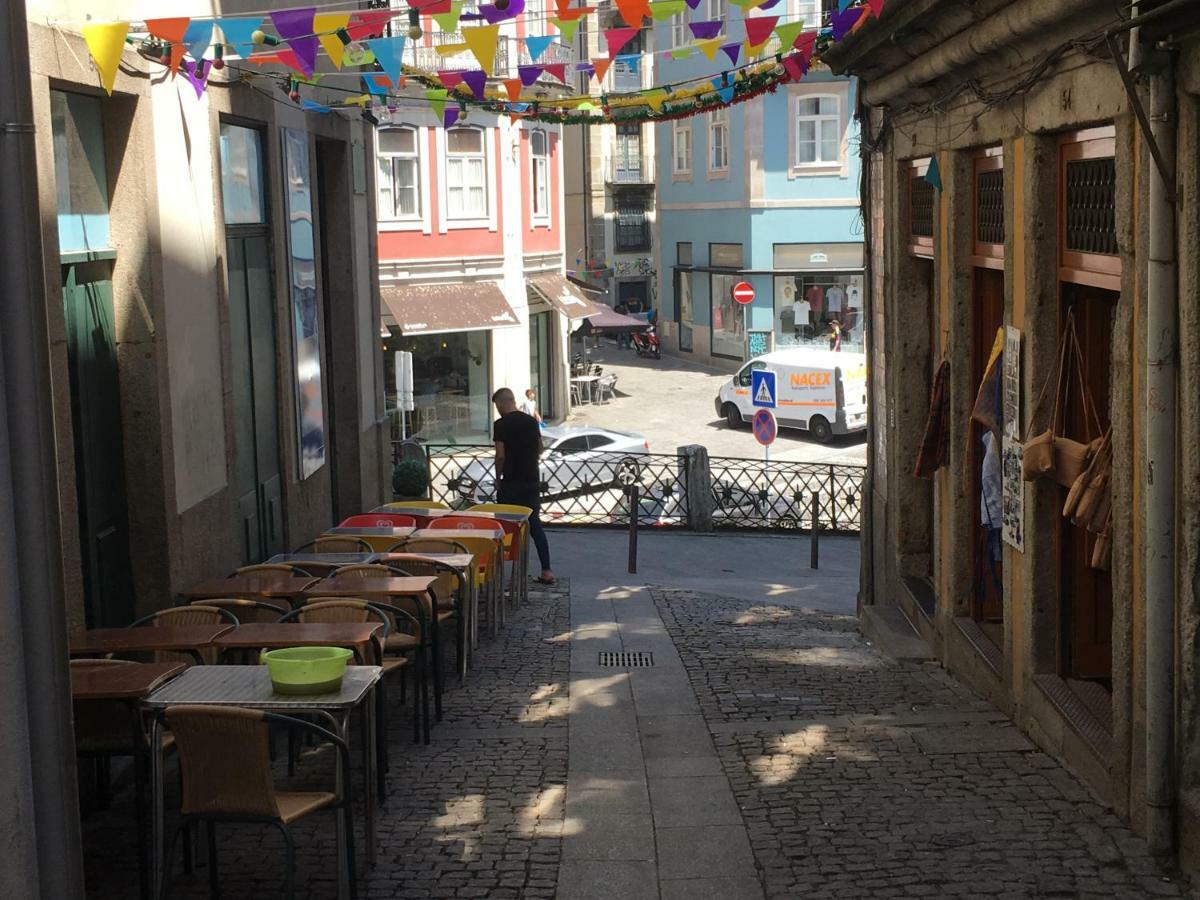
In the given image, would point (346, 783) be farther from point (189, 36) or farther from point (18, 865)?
point (189, 36)

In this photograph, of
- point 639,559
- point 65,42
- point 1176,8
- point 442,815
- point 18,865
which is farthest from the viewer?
point 639,559

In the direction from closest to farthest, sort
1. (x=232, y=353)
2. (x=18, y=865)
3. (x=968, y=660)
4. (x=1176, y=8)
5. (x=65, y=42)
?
(x=18, y=865), (x=1176, y=8), (x=65, y=42), (x=968, y=660), (x=232, y=353)

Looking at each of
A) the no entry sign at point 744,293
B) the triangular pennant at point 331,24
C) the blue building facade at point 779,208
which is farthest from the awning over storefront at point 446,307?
the triangular pennant at point 331,24

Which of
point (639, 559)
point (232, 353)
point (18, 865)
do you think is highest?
point (232, 353)

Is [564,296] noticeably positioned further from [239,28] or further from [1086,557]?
[1086,557]

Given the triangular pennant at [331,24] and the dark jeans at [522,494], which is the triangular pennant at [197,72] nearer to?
the triangular pennant at [331,24]

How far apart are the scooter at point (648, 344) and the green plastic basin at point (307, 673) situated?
44.0 meters

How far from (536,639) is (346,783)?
5.96m

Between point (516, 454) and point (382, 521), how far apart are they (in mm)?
→ 1909

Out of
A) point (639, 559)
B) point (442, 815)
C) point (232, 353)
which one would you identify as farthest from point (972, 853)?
point (639, 559)

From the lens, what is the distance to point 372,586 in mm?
8930

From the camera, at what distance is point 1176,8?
5.50 metres

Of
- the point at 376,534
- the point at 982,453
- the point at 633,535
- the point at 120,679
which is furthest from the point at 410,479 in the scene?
the point at 120,679

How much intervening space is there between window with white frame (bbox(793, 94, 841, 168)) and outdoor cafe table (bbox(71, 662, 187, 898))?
37271mm
